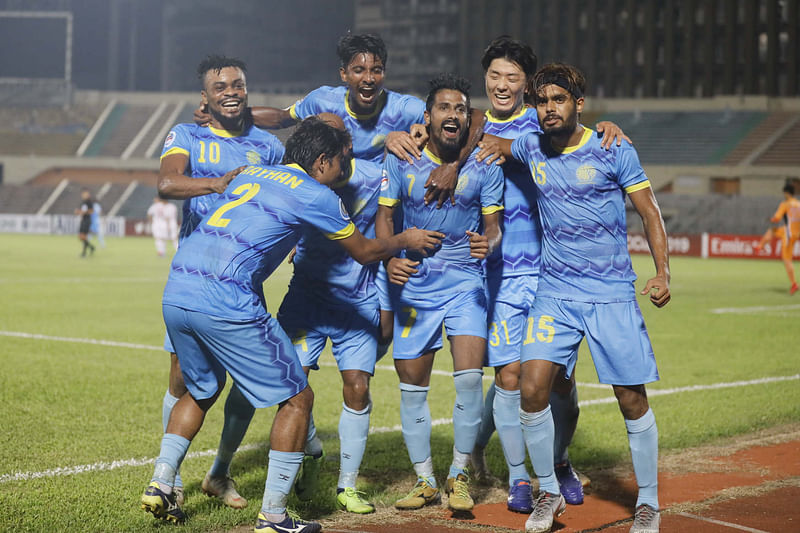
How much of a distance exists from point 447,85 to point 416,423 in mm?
1900

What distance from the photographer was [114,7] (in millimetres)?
70250

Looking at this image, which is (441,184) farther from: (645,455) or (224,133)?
(645,455)

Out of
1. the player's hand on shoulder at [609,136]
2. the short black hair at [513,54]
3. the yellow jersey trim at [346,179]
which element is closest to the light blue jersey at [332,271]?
the yellow jersey trim at [346,179]

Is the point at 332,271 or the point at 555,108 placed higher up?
the point at 555,108

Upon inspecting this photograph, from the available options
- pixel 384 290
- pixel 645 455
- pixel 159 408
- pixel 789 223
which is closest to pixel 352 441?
pixel 384 290

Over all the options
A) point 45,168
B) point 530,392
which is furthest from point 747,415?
point 45,168

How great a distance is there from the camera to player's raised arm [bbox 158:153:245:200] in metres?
5.25

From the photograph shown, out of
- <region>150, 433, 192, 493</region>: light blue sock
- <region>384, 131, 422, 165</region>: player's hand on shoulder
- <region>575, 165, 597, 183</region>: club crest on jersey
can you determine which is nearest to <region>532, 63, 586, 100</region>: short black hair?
<region>575, 165, 597, 183</region>: club crest on jersey

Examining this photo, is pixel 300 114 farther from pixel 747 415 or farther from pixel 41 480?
pixel 747 415

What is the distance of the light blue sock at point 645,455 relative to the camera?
4984 mm

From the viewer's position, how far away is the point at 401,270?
18.1 ft

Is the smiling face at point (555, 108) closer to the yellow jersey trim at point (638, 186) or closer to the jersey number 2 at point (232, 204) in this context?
the yellow jersey trim at point (638, 186)

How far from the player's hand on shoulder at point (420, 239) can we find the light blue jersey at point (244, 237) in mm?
568

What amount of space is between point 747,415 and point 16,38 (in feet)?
218
